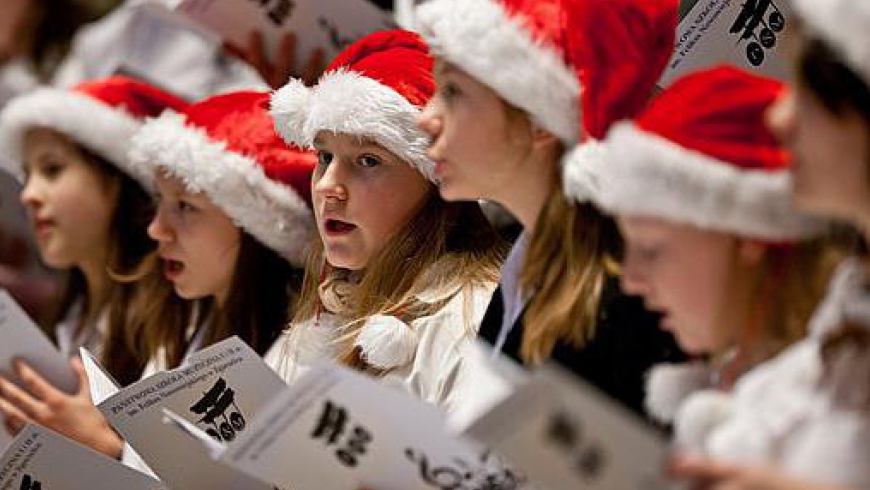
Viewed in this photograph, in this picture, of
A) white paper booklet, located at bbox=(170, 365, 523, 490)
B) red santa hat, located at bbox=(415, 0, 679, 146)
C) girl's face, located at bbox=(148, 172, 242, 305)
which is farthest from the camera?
girl's face, located at bbox=(148, 172, 242, 305)

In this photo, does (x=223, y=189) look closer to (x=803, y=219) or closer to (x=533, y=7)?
(x=533, y=7)

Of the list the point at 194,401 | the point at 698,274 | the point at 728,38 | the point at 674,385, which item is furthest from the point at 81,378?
the point at 698,274

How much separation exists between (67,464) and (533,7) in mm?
1018

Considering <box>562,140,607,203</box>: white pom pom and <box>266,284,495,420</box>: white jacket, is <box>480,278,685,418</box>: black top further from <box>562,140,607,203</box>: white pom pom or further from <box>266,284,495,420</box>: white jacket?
<box>266,284,495,420</box>: white jacket

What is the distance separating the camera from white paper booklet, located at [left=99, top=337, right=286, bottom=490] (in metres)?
2.45

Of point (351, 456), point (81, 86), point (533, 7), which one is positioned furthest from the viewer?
point (81, 86)

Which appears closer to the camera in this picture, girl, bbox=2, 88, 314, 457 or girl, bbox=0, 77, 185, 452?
girl, bbox=2, 88, 314, 457

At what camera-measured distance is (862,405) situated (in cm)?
157

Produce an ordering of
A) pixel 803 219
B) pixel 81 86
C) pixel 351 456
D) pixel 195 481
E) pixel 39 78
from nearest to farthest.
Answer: pixel 803 219, pixel 351 456, pixel 195 481, pixel 81 86, pixel 39 78

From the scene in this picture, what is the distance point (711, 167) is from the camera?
1.70 m

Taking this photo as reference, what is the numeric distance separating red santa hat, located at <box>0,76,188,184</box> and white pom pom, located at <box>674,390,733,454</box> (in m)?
2.10

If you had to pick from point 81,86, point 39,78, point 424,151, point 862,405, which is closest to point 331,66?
point 424,151

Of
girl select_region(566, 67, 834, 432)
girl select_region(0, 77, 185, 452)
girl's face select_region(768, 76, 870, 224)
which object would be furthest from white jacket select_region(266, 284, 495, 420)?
girl select_region(0, 77, 185, 452)

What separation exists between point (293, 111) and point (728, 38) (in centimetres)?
71
